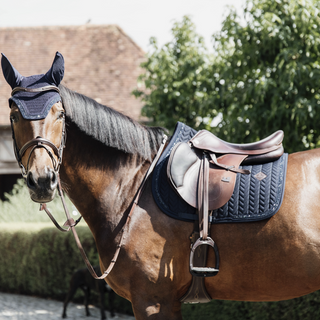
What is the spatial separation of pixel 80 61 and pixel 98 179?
1323 centimetres

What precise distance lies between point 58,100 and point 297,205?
4.99 feet

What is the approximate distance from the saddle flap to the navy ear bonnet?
796 millimetres

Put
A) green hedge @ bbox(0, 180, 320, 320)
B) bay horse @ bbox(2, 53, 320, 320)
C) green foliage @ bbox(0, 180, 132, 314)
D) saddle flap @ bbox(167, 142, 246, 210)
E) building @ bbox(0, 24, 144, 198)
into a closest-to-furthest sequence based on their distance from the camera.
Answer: bay horse @ bbox(2, 53, 320, 320)
saddle flap @ bbox(167, 142, 246, 210)
green hedge @ bbox(0, 180, 320, 320)
green foliage @ bbox(0, 180, 132, 314)
building @ bbox(0, 24, 144, 198)

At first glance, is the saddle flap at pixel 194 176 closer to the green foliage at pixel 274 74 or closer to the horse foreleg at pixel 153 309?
the horse foreleg at pixel 153 309

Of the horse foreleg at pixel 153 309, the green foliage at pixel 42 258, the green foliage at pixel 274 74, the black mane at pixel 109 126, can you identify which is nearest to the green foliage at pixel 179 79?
the green foliage at pixel 274 74

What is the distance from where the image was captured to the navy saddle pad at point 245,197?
2.14m

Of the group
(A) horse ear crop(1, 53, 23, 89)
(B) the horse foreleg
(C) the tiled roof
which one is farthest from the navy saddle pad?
(C) the tiled roof

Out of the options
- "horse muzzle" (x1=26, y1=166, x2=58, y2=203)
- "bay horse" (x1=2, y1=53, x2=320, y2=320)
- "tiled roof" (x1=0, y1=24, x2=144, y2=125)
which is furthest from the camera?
"tiled roof" (x1=0, y1=24, x2=144, y2=125)

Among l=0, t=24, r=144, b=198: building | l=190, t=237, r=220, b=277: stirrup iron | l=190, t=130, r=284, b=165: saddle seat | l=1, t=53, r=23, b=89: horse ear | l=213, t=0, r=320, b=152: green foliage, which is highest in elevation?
A: l=0, t=24, r=144, b=198: building

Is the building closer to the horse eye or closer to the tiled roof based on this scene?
the tiled roof

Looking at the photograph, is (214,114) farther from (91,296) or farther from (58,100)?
(58,100)

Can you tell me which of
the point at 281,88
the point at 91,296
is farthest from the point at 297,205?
the point at 91,296

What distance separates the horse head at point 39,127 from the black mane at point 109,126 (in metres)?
0.13

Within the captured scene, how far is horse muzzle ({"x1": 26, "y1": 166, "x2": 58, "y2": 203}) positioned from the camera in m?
1.92
